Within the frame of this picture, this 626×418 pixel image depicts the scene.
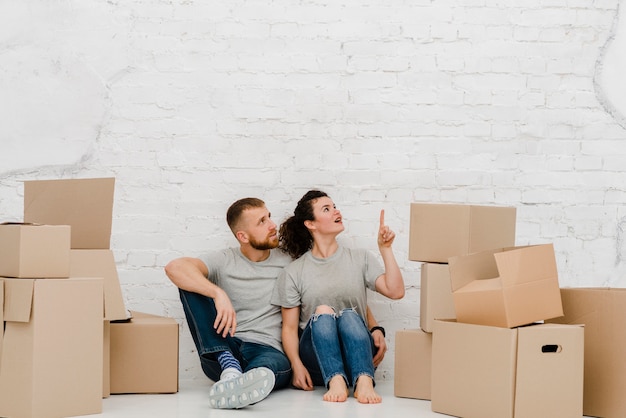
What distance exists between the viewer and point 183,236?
3.77 m

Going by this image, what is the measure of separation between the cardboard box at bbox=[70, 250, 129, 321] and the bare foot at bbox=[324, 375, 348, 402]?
78 centimetres

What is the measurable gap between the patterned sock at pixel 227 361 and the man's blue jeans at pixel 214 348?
0.07 feet

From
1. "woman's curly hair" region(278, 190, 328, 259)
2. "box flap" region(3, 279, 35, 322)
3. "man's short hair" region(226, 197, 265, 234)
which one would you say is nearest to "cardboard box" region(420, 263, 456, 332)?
"woman's curly hair" region(278, 190, 328, 259)

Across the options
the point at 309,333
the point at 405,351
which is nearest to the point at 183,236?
the point at 309,333

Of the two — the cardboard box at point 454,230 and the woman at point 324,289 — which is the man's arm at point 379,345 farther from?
the cardboard box at point 454,230

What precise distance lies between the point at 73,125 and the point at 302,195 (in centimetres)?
101

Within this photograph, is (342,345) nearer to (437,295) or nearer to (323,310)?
(323,310)

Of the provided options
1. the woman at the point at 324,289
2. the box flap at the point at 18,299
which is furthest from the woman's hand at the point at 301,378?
the box flap at the point at 18,299

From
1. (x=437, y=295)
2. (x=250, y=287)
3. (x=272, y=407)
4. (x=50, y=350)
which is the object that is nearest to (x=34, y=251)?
(x=50, y=350)

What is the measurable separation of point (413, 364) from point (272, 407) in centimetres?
58

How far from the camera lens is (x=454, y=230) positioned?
126 inches

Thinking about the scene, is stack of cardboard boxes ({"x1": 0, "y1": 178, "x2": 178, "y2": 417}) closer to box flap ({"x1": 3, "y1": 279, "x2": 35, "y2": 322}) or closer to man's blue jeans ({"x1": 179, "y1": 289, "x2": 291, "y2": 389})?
box flap ({"x1": 3, "y1": 279, "x2": 35, "y2": 322})

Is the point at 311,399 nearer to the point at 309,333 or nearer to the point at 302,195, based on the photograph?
the point at 309,333

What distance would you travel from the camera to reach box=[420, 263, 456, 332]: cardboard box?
3199mm
